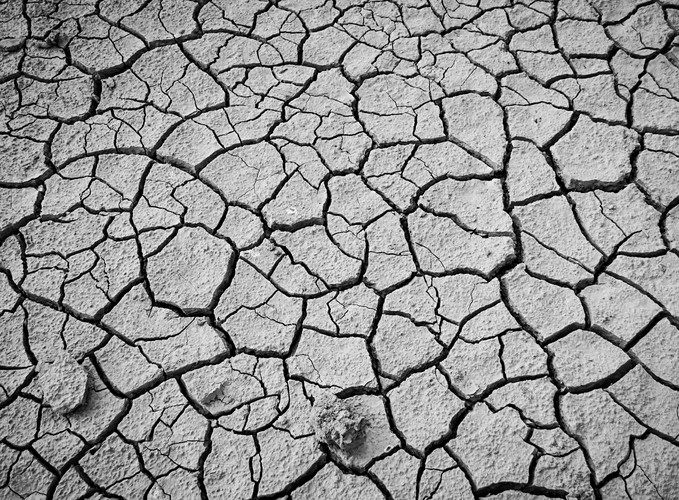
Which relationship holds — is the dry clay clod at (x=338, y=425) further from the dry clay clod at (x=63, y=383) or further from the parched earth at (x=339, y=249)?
the dry clay clod at (x=63, y=383)

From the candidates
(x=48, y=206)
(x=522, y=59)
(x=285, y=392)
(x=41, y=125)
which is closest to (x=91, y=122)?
(x=41, y=125)

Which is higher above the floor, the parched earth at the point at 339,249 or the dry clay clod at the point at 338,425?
the parched earth at the point at 339,249

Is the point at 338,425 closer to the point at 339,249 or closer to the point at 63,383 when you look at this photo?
the point at 339,249

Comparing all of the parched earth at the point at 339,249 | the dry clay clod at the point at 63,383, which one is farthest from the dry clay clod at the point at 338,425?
the dry clay clod at the point at 63,383

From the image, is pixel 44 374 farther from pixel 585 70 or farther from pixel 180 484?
pixel 585 70

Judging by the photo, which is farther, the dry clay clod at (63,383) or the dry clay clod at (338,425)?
the dry clay clod at (63,383)

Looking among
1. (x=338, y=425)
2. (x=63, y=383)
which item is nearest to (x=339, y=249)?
(x=338, y=425)

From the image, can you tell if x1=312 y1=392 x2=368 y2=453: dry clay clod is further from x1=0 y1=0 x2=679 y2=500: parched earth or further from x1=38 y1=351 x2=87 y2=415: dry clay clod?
x1=38 y1=351 x2=87 y2=415: dry clay clod
